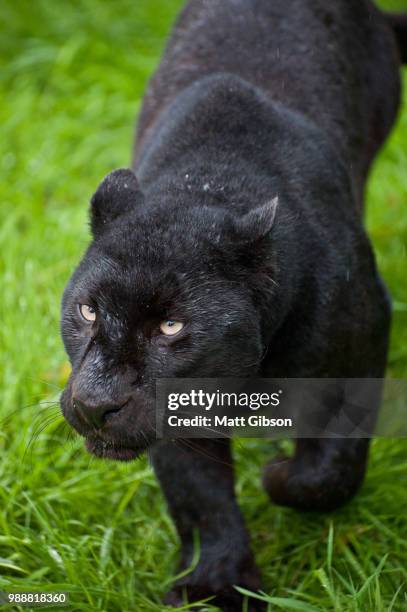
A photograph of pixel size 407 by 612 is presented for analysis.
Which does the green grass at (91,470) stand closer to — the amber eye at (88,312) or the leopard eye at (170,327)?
the amber eye at (88,312)

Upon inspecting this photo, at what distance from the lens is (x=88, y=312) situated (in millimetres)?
3240

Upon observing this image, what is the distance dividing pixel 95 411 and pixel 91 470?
1.36 m

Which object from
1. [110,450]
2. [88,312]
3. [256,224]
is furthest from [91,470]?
[256,224]

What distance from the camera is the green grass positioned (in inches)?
148

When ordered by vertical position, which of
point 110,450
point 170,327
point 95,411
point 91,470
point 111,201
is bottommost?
point 91,470

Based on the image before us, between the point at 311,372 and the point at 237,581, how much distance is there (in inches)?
31.5

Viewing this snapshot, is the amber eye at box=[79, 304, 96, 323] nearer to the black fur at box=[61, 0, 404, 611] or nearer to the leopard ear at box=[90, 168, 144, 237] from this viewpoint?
the black fur at box=[61, 0, 404, 611]

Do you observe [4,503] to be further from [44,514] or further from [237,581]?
[237,581]

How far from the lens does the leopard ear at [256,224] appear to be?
329cm

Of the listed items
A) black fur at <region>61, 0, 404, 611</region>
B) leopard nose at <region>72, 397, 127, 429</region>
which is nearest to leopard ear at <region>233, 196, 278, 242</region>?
black fur at <region>61, 0, 404, 611</region>

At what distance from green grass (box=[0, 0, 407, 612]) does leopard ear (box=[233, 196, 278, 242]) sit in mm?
807

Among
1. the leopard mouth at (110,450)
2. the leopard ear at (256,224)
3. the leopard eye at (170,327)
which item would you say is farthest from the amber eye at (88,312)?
the leopard ear at (256,224)

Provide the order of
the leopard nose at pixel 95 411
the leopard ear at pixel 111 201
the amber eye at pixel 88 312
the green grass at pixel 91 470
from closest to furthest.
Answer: the leopard nose at pixel 95 411, the amber eye at pixel 88 312, the leopard ear at pixel 111 201, the green grass at pixel 91 470

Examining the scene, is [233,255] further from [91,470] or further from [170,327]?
[91,470]
